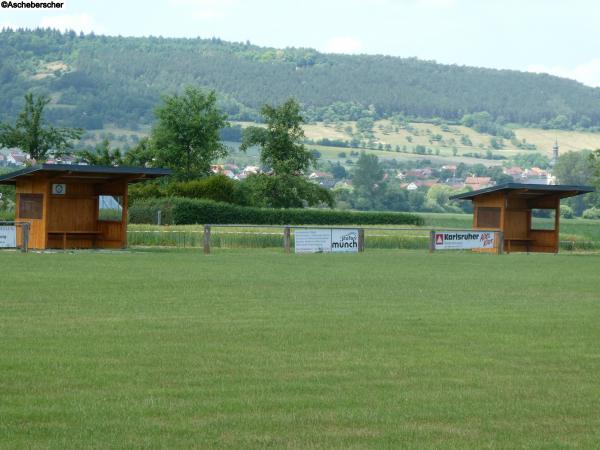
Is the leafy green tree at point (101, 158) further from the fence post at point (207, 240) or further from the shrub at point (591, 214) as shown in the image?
the shrub at point (591, 214)

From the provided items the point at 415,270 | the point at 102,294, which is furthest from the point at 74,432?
the point at 415,270

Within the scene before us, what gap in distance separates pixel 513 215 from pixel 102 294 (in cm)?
2844

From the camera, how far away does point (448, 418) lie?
9.83 meters

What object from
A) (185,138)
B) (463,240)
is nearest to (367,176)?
(185,138)

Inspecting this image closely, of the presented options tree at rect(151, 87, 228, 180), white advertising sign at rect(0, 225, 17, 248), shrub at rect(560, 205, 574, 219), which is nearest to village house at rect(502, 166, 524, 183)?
shrub at rect(560, 205, 574, 219)

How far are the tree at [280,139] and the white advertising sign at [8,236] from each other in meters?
42.4

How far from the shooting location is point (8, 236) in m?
35.7

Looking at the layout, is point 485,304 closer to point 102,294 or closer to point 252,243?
point 102,294

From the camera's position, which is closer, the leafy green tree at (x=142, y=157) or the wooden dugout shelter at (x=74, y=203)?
the wooden dugout shelter at (x=74, y=203)

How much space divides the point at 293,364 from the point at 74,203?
2733 centimetres

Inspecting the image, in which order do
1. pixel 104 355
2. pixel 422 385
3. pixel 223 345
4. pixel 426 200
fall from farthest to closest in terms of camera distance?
pixel 426 200 < pixel 223 345 < pixel 104 355 < pixel 422 385

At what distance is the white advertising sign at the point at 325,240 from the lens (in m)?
39.5

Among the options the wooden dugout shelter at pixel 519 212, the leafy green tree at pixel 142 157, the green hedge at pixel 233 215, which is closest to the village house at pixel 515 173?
the leafy green tree at pixel 142 157

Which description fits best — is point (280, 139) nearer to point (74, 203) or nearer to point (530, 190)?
point (530, 190)
